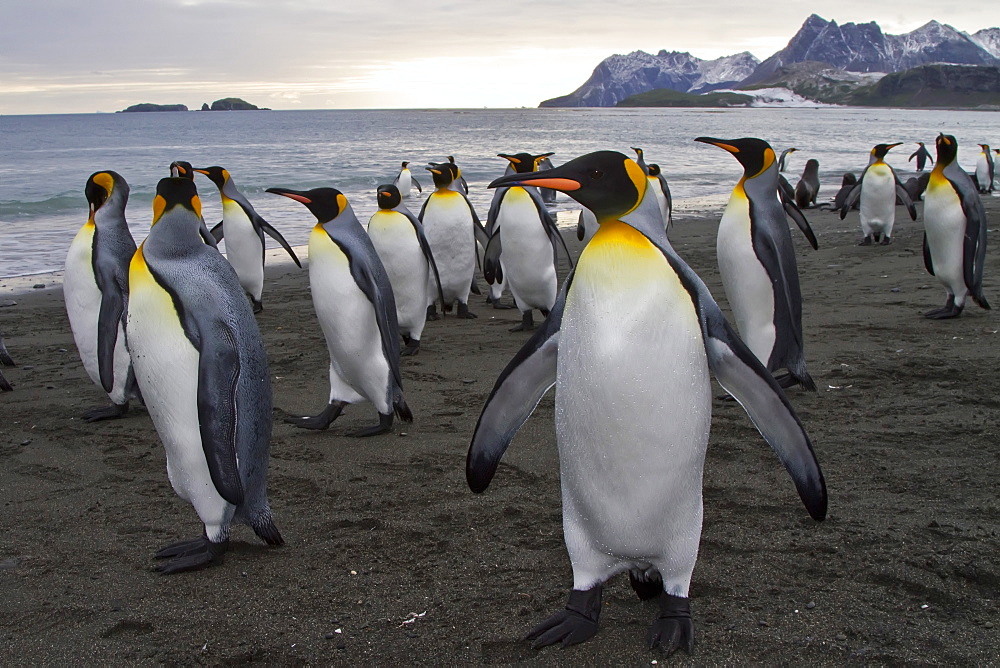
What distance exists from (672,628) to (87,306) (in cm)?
421

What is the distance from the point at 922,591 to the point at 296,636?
76.9 inches

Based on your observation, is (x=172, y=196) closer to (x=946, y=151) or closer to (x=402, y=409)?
(x=402, y=409)

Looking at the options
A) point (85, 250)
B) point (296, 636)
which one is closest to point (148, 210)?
point (85, 250)

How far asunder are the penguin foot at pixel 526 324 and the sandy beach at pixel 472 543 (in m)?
1.77

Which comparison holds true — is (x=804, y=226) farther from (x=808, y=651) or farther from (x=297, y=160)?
(x=297, y=160)

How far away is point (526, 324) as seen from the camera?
24.3 feet

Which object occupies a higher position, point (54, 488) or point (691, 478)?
point (691, 478)

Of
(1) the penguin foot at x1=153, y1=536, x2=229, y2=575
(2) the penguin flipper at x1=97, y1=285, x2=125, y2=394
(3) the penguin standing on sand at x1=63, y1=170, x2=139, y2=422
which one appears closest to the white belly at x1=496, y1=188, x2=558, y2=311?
(3) the penguin standing on sand at x1=63, y1=170, x2=139, y2=422

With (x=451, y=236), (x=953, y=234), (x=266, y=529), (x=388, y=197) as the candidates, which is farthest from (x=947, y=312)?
(x=266, y=529)

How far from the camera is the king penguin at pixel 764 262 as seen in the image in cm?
498

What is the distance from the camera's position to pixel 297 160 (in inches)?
1331

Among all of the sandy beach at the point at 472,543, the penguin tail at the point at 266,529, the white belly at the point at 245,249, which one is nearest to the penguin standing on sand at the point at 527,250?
the sandy beach at the point at 472,543

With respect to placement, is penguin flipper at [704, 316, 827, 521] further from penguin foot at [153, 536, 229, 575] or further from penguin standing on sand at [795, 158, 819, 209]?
penguin standing on sand at [795, 158, 819, 209]

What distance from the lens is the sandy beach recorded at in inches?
104
